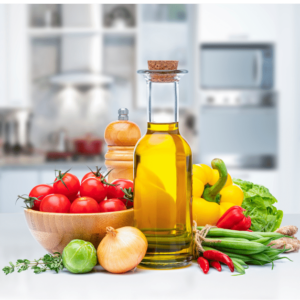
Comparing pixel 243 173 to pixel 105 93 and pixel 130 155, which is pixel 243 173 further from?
pixel 130 155

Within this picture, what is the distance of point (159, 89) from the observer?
2.85ft

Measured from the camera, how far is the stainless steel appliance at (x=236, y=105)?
3260 millimetres

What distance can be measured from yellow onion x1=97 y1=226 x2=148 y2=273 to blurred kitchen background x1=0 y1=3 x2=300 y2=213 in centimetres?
251

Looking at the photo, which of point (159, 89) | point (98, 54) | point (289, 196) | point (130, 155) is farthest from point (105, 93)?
point (159, 89)

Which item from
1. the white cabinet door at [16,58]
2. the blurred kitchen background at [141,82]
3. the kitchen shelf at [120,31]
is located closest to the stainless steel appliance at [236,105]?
the blurred kitchen background at [141,82]

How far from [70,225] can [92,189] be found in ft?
0.28

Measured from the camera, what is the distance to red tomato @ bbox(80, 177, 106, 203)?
2.94 feet

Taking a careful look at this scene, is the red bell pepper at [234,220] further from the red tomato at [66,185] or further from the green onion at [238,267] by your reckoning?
the red tomato at [66,185]

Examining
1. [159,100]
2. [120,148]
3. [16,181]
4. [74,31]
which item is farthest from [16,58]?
[159,100]

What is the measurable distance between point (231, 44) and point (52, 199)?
9.02 ft

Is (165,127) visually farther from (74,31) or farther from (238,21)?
(74,31)

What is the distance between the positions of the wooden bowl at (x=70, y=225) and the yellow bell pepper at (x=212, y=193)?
0.19m

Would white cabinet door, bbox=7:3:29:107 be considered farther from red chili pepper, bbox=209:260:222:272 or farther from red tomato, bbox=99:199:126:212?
red chili pepper, bbox=209:260:222:272

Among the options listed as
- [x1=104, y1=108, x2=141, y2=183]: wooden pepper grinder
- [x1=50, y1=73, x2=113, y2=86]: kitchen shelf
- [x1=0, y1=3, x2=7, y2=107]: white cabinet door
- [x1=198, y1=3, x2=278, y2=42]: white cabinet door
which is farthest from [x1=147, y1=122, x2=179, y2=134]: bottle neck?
[x1=0, y1=3, x2=7, y2=107]: white cabinet door
